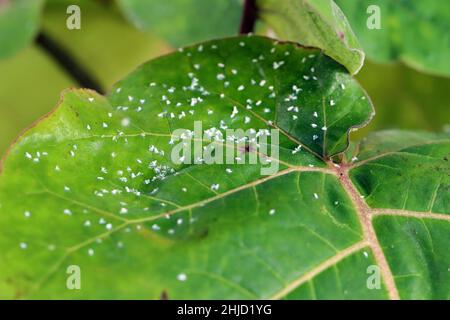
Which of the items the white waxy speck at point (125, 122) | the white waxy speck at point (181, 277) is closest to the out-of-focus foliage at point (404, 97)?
the white waxy speck at point (125, 122)

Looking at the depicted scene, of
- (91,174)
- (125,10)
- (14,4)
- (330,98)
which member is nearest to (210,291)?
(91,174)

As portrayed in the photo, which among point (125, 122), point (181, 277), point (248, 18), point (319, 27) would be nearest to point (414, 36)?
point (248, 18)

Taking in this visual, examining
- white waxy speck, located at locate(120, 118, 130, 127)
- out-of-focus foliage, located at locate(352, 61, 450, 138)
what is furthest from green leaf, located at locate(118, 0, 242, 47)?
white waxy speck, located at locate(120, 118, 130, 127)

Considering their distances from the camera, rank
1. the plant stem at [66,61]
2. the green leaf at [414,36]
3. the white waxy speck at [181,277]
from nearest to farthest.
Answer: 1. the white waxy speck at [181,277]
2. the green leaf at [414,36]
3. the plant stem at [66,61]

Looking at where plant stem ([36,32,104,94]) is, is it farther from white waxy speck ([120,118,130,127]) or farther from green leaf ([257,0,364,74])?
white waxy speck ([120,118,130,127])

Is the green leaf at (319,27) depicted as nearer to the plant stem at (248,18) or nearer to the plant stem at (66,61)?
the plant stem at (248,18)
